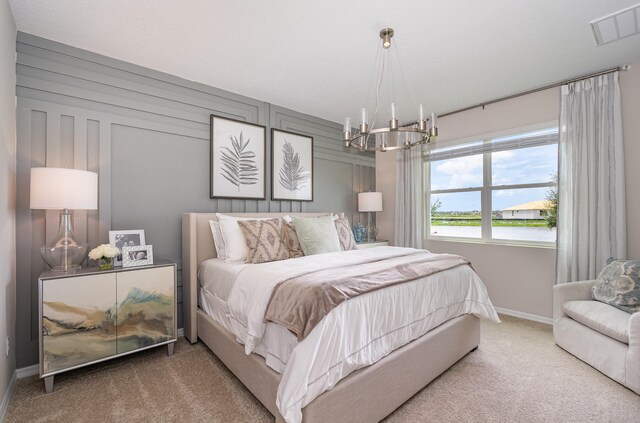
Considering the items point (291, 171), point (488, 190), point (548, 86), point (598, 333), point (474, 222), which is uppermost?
point (548, 86)

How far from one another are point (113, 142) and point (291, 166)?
1935 mm

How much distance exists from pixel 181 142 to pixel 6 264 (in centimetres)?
162

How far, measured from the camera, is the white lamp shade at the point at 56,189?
1.92 m

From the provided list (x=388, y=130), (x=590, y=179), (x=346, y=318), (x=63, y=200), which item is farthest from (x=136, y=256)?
(x=590, y=179)

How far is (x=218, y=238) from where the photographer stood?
2828 millimetres

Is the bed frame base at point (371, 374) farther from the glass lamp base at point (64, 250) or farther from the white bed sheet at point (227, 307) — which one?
the glass lamp base at point (64, 250)

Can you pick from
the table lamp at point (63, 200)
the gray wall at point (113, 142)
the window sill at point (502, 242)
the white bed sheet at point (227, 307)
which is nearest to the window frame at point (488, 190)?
the window sill at point (502, 242)

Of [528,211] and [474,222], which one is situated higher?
[528,211]

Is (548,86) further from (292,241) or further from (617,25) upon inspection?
(292,241)

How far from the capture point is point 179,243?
2896mm

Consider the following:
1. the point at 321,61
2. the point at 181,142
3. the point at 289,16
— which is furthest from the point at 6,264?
the point at 321,61

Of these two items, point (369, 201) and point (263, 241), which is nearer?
point (263, 241)

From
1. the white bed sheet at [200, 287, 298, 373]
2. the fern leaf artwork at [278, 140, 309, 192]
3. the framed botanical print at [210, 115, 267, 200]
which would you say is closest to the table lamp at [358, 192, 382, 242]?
the fern leaf artwork at [278, 140, 309, 192]

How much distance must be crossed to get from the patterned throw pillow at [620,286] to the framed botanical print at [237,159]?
11.2 feet
